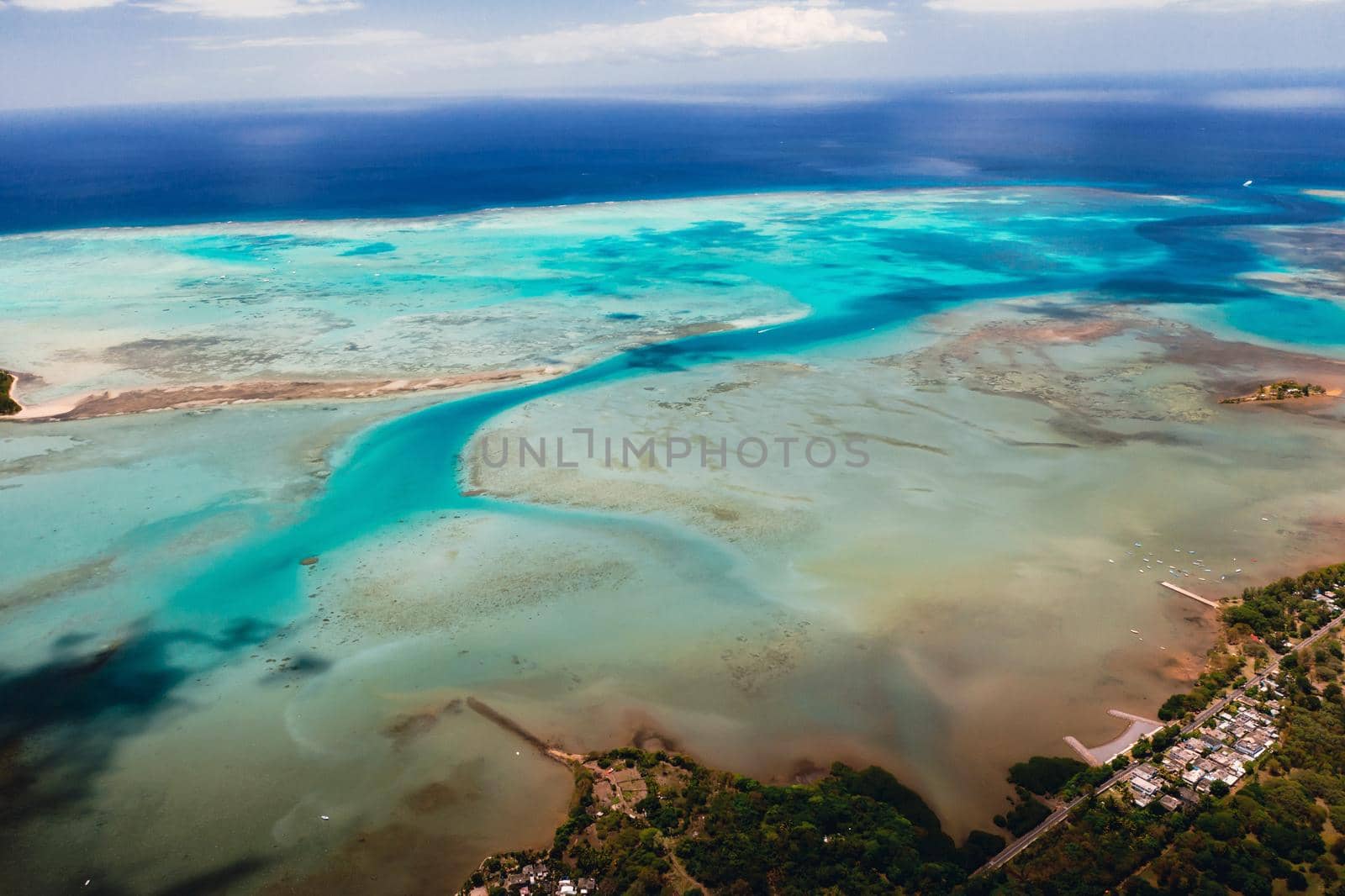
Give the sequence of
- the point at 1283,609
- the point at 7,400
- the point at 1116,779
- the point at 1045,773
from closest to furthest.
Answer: the point at 1116,779
the point at 1045,773
the point at 1283,609
the point at 7,400

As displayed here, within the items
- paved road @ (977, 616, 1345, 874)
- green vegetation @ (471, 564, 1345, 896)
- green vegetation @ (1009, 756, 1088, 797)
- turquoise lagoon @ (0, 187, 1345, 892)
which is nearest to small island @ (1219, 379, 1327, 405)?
turquoise lagoon @ (0, 187, 1345, 892)

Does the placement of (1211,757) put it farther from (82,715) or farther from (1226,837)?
(82,715)

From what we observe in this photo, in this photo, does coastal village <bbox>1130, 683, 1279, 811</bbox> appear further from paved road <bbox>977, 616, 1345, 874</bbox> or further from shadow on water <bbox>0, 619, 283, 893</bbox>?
A: shadow on water <bbox>0, 619, 283, 893</bbox>

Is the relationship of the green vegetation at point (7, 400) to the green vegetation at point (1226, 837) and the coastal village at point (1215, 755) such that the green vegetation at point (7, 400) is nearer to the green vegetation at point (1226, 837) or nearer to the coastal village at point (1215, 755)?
the green vegetation at point (1226, 837)

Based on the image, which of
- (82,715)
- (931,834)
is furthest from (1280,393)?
(82,715)

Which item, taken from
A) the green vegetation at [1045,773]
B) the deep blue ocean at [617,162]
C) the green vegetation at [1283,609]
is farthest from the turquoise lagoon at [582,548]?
the deep blue ocean at [617,162]

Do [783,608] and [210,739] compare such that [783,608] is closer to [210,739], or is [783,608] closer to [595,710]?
[595,710]
